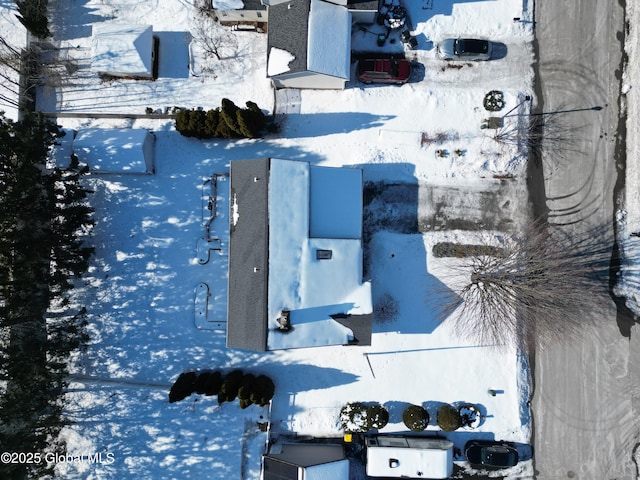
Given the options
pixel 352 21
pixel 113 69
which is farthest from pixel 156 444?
pixel 352 21

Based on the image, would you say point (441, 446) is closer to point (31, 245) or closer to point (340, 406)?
point (340, 406)

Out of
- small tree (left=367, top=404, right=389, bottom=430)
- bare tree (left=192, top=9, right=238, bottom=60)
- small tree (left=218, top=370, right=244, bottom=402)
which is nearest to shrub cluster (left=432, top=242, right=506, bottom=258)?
small tree (left=367, top=404, right=389, bottom=430)

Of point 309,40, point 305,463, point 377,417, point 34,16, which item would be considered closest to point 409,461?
point 377,417

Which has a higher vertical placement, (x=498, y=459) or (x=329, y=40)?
(x=329, y=40)

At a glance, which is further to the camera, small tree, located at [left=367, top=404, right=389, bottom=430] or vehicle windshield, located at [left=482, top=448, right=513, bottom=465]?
small tree, located at [left=367, top=404, right=389, bottom=430]

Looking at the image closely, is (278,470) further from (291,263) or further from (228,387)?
(291,263)

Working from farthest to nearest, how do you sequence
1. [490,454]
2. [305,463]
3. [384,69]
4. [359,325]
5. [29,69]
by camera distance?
[29,69] < [384,69] < [490,454] < [305,463] < [359,325]

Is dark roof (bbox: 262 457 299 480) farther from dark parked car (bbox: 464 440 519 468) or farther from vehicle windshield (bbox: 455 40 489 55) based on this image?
vehicle windshield (bbox: 455 40 489 55)
